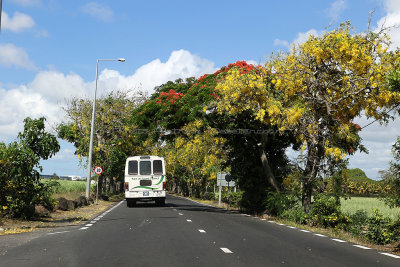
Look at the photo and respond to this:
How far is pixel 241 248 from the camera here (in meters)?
10.4

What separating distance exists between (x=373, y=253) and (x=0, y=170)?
1158 centimetres

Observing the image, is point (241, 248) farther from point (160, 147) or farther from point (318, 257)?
point (160, 147)

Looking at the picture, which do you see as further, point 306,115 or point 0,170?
point 306,115

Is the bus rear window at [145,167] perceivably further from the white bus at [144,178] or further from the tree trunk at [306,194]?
the tree trunk at [306,194]

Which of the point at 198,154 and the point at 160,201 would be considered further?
the point at 198,154

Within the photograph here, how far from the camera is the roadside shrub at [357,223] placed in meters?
15.1

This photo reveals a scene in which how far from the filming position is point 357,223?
1627 centimetres

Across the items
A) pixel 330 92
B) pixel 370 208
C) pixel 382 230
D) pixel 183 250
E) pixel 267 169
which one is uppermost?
pixel 330 92

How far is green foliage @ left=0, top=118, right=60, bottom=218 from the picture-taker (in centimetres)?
1535

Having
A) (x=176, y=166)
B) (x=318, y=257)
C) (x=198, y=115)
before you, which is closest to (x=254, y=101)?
(x=198, y=115)

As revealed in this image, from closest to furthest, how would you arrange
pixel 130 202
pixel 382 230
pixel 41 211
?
pixel 382 230
pixel 41 211
pixel 130 202

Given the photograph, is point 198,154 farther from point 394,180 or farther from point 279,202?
point 394,180

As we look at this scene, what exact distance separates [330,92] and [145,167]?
45.2 ft

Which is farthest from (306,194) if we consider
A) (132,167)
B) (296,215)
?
(132,167)
